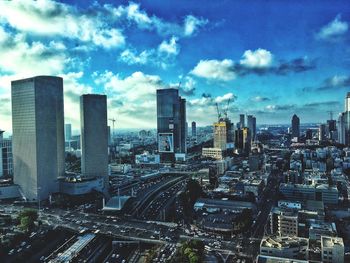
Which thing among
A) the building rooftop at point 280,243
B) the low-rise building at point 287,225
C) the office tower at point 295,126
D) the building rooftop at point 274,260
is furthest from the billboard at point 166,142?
the building rooftop at point 274,260

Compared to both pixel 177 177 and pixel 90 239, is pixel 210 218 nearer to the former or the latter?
pixel 90 239

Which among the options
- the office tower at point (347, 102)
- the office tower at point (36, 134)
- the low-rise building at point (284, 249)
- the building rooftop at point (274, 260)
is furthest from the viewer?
the office tower at point (347, 102)

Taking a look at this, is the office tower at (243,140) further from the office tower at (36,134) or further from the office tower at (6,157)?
the office tower at (36,134)

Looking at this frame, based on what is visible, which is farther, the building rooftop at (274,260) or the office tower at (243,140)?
the office tower at (243,140)

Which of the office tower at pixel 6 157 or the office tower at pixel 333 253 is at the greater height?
the office tower at pixel 6 157

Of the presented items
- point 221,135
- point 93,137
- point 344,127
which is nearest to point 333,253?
point 93,137

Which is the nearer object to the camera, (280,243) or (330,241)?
(280,243)

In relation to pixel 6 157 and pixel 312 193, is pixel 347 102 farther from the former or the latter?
pixel 6 157
